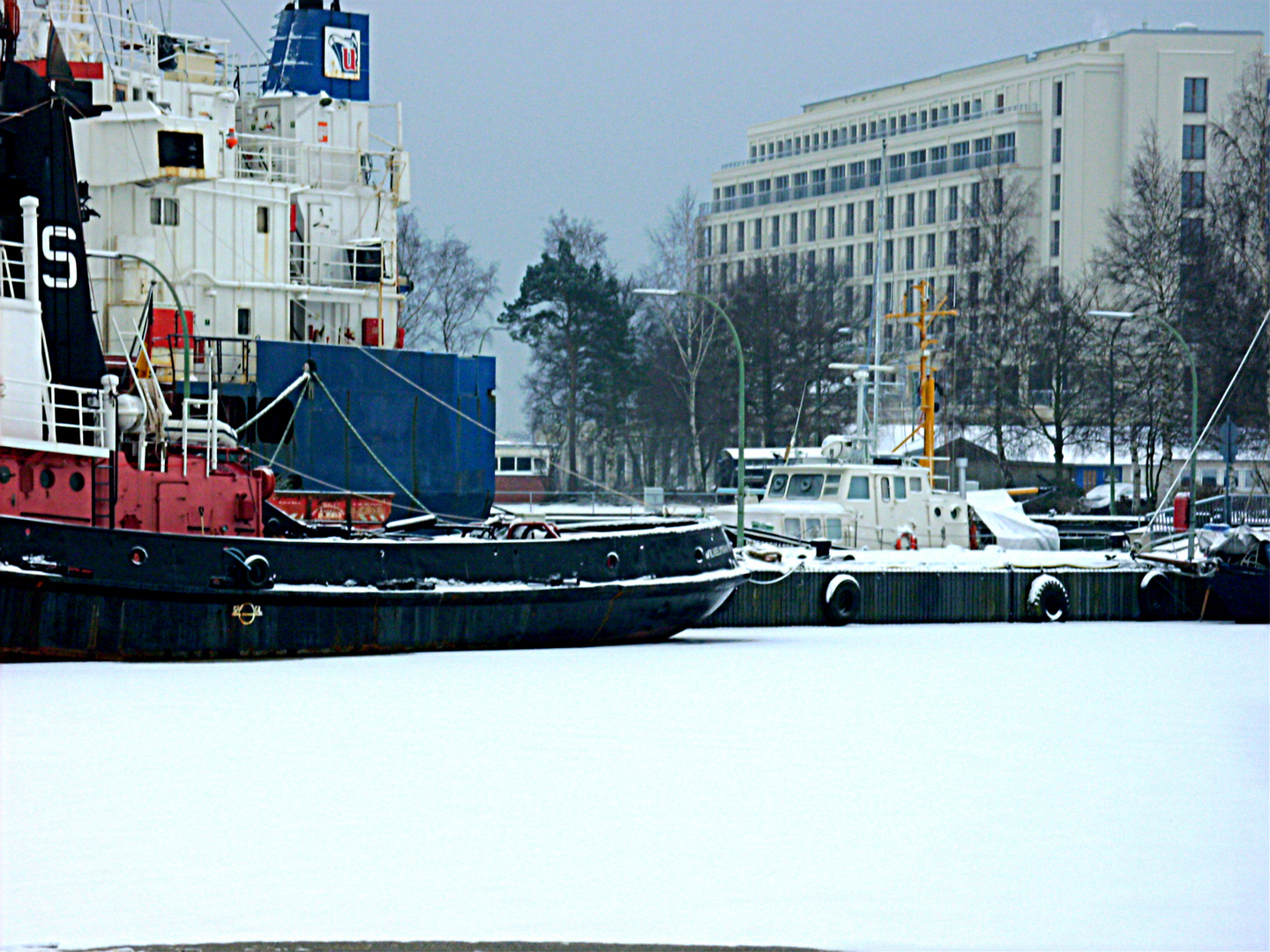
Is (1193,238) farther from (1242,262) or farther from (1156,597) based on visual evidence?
(1156,597)

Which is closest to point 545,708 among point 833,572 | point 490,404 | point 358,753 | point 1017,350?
point 358,753

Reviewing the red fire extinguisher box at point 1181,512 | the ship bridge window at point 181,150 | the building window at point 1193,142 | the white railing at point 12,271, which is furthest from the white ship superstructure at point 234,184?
the building window at point 1193,142

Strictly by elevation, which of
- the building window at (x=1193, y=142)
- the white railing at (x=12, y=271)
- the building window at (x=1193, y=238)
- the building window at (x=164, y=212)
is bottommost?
the white railing at (x=12, y=271)

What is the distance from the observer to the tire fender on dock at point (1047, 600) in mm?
26578

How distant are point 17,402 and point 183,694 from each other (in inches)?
176

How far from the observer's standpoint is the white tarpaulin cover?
37438mm

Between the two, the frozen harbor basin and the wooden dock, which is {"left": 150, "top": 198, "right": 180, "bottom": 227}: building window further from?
the frozen harbor basin

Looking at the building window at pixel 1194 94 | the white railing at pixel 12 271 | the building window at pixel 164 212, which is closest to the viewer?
the white railing at pixel 12 271

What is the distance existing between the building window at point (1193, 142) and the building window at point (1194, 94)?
33.2 inches

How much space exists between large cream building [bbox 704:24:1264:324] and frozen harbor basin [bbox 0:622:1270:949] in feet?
183

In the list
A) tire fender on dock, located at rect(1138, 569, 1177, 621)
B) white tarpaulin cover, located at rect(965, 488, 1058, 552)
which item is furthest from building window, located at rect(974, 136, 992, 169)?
tire fender on dock, located at rect(1138, 569, 1177, 621)

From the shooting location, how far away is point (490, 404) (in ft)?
117

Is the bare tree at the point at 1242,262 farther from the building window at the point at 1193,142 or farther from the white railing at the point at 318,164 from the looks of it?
the building window at the point at 1193,142

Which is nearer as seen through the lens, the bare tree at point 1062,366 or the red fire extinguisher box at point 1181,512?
the red fire extinguisher box at point 1181,512
